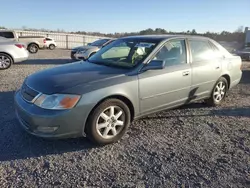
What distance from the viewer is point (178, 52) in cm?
427

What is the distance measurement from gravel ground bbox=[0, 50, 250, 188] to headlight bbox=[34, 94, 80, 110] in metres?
0.67

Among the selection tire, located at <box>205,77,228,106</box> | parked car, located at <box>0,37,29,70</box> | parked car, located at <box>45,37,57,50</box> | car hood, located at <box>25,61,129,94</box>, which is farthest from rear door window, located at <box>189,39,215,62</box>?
parked car, located at <box>45,37,57,50</box>

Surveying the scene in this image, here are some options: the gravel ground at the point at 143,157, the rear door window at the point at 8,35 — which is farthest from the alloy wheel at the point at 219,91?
the rear door window at the point at 8,35

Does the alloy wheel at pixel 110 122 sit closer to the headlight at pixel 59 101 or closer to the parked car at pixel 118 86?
the parked car at pixel 118 86

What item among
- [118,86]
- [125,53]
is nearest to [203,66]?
[125,53]

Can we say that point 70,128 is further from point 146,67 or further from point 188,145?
point 188,145

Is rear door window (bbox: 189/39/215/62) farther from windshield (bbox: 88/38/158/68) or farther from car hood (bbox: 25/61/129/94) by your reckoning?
car hood (bbox: 25/61/129/94)

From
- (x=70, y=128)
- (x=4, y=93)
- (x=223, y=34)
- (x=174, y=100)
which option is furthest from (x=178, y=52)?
(x=223, y=34)

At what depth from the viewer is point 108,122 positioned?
3.38m

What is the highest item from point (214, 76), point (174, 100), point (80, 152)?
point (214, 76)

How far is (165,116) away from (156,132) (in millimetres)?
762

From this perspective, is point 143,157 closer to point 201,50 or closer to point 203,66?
point 203,66

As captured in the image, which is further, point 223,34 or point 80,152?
point 223,34

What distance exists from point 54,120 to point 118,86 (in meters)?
0.99
